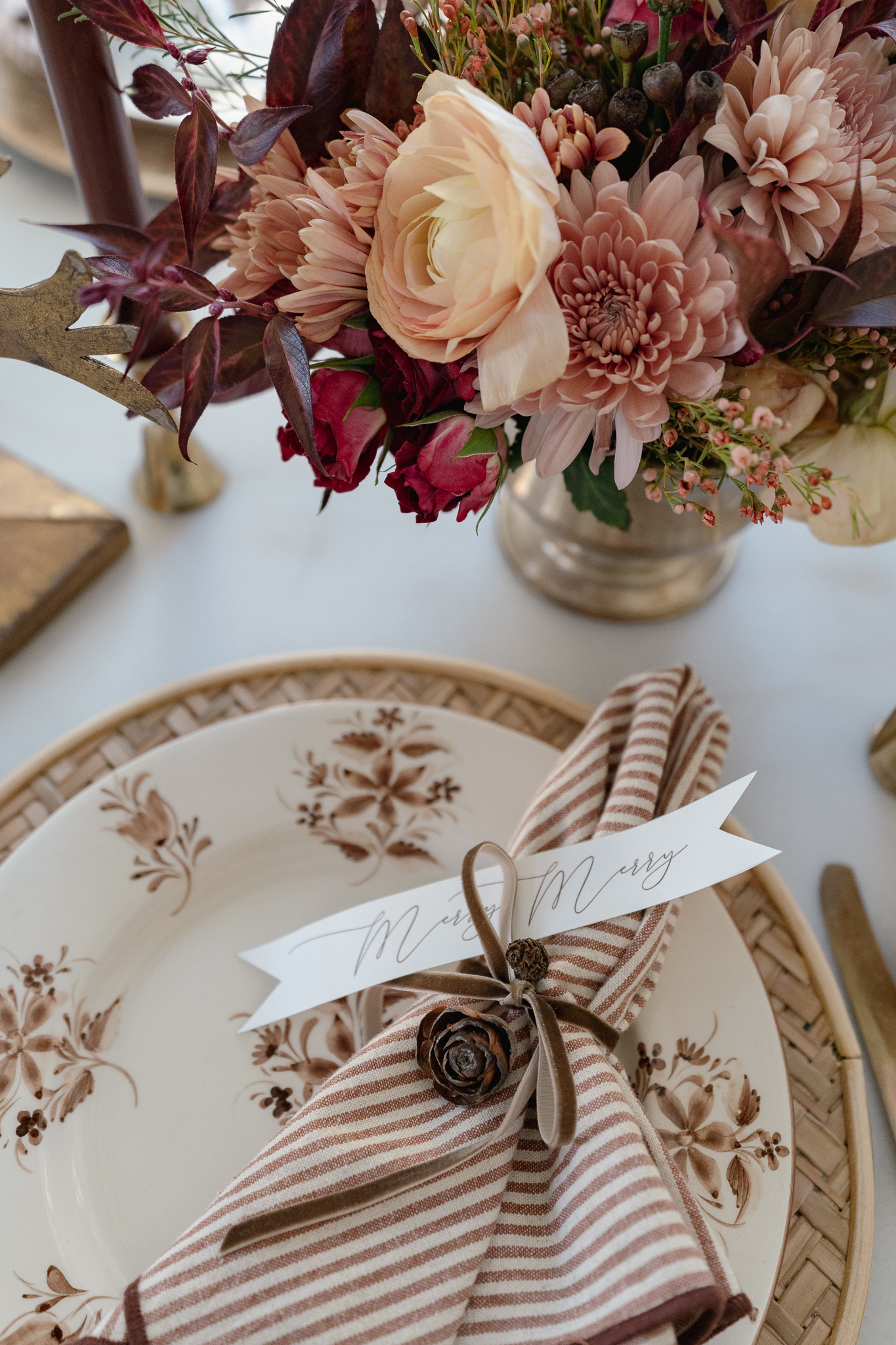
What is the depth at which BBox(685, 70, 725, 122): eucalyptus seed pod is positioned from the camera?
0.31 metres

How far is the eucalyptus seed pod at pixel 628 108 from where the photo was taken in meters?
0.33

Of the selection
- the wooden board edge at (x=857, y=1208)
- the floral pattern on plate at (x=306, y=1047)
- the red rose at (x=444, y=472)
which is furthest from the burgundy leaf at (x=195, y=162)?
the wooden board edge at (x=857, y=1208)

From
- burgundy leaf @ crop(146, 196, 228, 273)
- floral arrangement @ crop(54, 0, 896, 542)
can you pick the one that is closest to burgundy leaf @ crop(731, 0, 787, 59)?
floral arrangement @ crop(54, 0, 896, 542)

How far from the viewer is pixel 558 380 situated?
0.33m

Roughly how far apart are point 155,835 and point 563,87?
0.36 metres

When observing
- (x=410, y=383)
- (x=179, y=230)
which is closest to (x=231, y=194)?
(x=179, y=230)

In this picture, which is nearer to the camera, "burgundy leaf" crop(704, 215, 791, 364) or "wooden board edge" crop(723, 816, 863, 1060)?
"burgundy leaf" crop(704, 215, 791, 364)

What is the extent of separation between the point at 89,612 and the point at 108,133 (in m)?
0.27

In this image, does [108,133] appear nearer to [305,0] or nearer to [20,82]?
[305,0]

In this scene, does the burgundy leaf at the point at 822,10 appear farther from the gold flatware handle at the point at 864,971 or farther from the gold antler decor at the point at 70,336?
the gold flatware handle at the point at 864,971

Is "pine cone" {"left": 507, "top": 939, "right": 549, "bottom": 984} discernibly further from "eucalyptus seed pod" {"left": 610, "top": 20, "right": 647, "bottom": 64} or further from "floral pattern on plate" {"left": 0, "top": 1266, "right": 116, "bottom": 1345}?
"eucalyptus seed pod" {"left": 610, "top": 20, "right": 647, "bottom": 64}

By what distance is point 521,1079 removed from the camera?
1.16ft

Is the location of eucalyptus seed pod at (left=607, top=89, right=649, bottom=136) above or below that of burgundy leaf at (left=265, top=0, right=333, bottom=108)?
below

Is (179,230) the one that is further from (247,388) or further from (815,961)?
(815,961)
